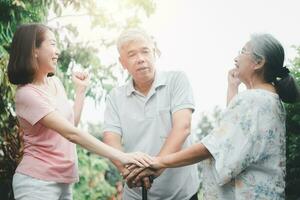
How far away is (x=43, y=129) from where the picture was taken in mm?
2078

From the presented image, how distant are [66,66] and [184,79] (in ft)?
8.30

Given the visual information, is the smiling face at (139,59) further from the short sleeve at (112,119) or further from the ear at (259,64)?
the ear at (259,64)

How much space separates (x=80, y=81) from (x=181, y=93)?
1.96 ft

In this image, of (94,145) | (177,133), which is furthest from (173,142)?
(94,145)

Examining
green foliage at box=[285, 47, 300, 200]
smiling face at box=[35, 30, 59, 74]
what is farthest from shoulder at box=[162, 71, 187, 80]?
green foliage at box=[285, 47, 300, 200]

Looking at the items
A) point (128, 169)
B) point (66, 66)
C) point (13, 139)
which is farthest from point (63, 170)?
point (66, 66)

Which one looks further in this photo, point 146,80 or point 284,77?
point 146,80

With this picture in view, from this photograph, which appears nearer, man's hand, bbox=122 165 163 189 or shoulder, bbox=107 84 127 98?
man's hand, bbox=122 165 163 189

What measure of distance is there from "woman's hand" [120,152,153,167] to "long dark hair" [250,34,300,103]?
0.66 meters

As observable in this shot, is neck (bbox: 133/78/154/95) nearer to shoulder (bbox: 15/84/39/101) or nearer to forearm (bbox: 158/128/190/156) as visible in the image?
forearm (bbox: 158/128/190/156)

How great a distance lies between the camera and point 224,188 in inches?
77.2

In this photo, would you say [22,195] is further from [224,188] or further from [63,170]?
[224,188]

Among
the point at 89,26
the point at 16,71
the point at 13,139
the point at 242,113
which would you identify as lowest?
the point at 13,139

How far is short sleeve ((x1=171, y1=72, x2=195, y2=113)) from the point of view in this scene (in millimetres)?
2264
